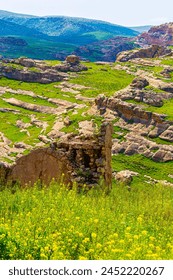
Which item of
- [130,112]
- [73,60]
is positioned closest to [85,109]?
[130,112]

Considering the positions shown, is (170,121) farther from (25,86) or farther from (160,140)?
(25,86)

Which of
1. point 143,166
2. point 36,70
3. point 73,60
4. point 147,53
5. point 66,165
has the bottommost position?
point 143,166

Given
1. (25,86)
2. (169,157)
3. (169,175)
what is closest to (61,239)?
(169,175)

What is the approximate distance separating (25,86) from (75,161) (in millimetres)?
82592

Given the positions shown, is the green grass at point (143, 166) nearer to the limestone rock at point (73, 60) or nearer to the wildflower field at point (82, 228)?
the wildflower field at point (82, 228)

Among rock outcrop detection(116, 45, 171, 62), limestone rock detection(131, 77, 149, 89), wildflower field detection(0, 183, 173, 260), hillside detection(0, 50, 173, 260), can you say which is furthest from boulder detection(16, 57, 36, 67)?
wildflower field detection(0, 183, 173, 260)

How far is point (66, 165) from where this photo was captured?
914 inches

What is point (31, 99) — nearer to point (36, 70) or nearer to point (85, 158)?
point (36, 70)

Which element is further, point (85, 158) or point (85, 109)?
point (85, 109)

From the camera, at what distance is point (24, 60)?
121062 mm

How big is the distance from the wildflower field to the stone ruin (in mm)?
1597

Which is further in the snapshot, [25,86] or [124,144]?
[25,86]

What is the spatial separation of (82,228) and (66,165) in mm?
10452

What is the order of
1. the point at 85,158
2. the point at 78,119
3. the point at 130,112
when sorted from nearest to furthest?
the point at 85,158 < the point at 78,119 < the point at 130,112
